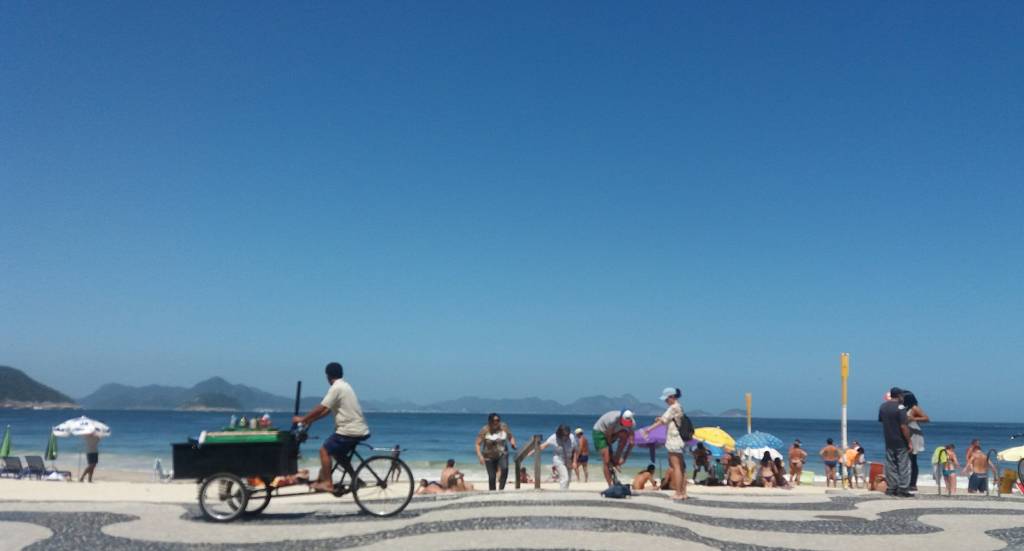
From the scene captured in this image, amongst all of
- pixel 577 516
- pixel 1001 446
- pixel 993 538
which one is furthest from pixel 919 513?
pixel 1001 446

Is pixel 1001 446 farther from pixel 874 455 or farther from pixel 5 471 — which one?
pixel 5 471

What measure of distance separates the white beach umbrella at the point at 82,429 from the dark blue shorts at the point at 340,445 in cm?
1708

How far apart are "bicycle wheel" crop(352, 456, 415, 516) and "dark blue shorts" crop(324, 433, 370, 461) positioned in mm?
237

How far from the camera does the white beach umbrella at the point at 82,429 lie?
75.7 feet

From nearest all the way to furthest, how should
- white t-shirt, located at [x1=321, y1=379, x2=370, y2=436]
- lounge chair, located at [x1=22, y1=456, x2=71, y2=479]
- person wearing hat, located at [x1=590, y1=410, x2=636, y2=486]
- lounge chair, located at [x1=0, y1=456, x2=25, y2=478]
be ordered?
white t-shirt, located at [x1=321, y1=379, x2=370, y2=436]
person wearing hat, located at [x1=590, y1=410, x2=636, y2=486]
lounge chair, located at [x1=22, y1=456, x2=71, y2=479]
lounge chair, located at [x1=0, y1=456, x2=25, y2=478]

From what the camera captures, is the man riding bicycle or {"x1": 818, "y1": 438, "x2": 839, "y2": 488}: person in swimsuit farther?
{"x1": 818, "y1": 438, "x2": 839, "y2": 488}: person in swimsuit

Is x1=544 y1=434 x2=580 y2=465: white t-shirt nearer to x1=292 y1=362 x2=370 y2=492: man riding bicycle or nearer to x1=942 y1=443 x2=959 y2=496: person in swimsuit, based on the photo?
x1=292 y1=362 x2=370 y2=492: man riding bicycle

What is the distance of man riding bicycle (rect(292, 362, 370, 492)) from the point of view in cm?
880

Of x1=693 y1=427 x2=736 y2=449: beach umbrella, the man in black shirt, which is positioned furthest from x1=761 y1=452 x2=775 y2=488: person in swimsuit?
the man in black shirt

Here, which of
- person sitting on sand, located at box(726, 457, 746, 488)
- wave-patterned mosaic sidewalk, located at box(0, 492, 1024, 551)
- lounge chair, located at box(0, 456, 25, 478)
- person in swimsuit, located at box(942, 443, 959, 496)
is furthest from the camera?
lounge chair, located at box(0, 456, 25, 478)

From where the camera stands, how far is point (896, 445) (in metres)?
12.9

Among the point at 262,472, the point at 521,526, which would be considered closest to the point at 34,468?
the point at 262,472

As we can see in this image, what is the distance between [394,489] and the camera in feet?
29.7

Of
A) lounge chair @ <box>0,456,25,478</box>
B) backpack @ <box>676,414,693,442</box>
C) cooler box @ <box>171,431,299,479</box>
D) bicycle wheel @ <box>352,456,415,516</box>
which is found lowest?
lounge chair @ <box>0,456,25,478</box>
